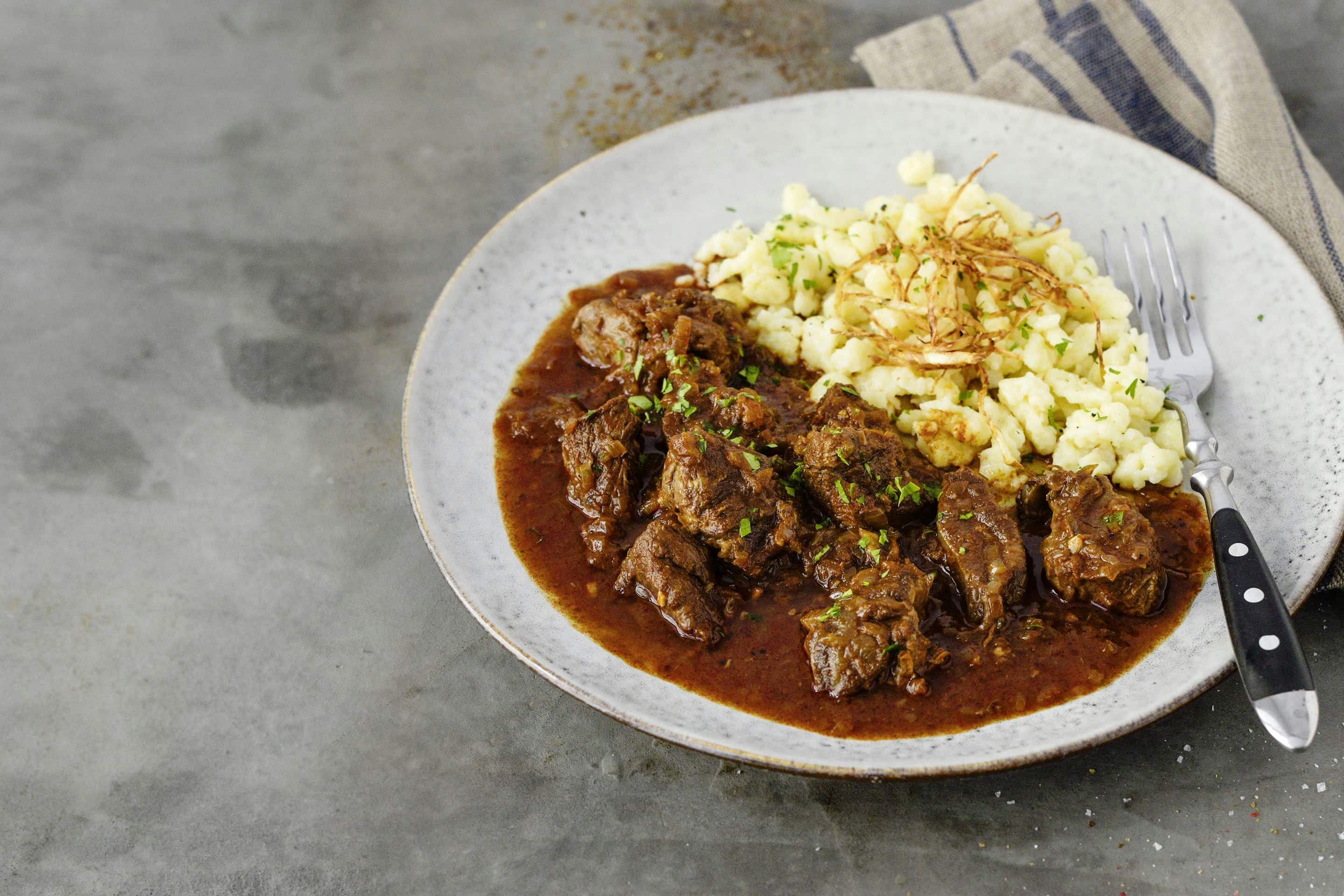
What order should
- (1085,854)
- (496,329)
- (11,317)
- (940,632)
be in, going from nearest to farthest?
(1085,854)
(940,632)
(496,329)
(11,317)

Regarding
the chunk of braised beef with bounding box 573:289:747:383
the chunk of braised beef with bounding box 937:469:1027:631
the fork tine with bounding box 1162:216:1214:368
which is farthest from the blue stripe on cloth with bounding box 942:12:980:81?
the chunk of braised beef with bounding box 937:469:1027:631

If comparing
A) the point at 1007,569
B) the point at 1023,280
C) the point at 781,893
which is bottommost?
the point at 781,893

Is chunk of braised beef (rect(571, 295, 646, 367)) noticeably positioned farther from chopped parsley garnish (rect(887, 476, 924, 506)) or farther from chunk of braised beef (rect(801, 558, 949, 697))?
chunk of braised beef (rect(801, 558, 949, 697))

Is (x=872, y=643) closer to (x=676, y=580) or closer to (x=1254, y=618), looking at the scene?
(x=676, y=580)

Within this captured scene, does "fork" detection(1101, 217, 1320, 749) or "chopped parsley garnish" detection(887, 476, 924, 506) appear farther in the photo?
"chopped parsley garnish" detection(887, 476, 924, 506)

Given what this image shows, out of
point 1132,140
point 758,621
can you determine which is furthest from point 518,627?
point 1132,140

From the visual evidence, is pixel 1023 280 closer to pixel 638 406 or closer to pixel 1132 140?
pixel 1132 140
